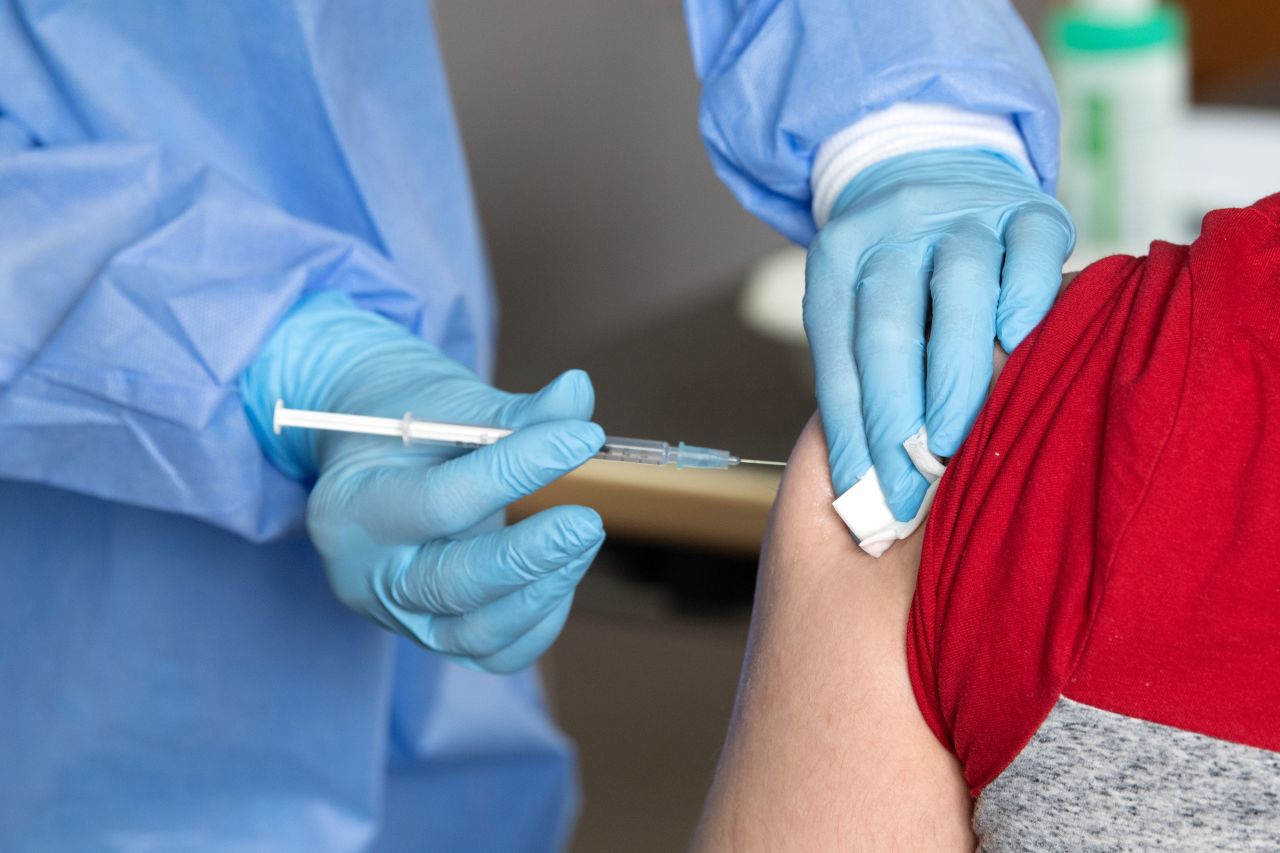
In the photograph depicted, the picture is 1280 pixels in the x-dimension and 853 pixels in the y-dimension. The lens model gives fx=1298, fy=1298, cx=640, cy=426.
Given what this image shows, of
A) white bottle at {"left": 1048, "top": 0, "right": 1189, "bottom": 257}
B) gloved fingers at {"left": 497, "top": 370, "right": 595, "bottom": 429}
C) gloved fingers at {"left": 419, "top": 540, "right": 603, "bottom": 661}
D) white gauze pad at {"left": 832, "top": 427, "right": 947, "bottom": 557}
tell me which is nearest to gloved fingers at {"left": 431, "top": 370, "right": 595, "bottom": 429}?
gloved fingers at {"left": 497, "top": 370, "right": 595, "bottom": 429}

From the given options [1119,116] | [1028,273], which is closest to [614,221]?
[1119,116]

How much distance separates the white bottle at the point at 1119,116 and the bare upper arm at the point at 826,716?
0.97 meters

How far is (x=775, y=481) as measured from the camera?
1436 mm

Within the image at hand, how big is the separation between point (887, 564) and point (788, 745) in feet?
0.39

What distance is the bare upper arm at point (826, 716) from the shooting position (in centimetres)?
71

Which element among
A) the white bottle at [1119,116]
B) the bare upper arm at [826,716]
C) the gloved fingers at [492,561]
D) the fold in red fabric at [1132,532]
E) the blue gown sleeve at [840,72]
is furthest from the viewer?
the white bottle at [1119,116]

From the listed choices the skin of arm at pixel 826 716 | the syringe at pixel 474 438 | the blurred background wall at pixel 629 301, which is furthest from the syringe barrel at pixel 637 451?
the blurred background wall at pixel 629 301

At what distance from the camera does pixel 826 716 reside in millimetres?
738

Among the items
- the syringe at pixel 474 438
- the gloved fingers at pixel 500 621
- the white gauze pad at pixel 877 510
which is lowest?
the gloved fingers at pixel 500 621

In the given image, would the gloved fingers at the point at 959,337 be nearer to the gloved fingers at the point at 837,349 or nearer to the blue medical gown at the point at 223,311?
the gloved fingers at the point at 837,349

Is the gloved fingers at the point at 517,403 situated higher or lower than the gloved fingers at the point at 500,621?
higher

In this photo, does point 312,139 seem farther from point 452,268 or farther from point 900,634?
point 900,634

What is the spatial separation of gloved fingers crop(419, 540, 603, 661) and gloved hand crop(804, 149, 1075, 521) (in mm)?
237

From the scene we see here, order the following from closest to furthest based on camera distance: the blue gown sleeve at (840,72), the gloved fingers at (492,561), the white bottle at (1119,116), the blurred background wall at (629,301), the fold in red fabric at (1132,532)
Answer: the fold in red fabric at (1132,532) < the gloved fingers at (492,561) < the blue gown sleeve at (840,72) < the white bottle at (1119,116) < the blurred background wall at (629,301)
